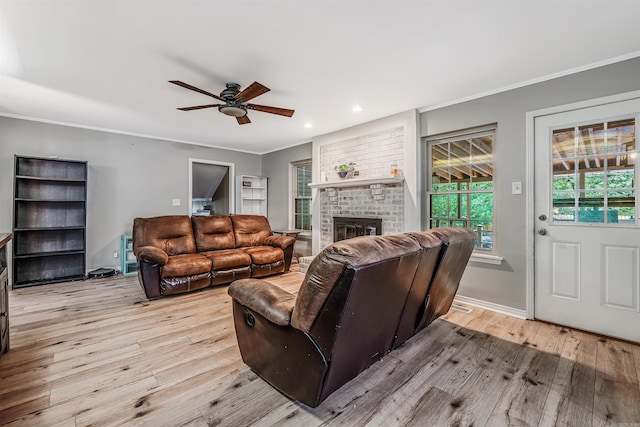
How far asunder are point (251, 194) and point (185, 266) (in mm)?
3117

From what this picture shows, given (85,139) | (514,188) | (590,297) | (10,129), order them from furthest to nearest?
(85,139)
(10,129)
(514,188)
(590,297)

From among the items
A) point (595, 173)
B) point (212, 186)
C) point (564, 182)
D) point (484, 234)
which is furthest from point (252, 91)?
point (212, 186)

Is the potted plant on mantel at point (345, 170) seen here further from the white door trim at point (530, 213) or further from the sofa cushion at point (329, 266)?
the sofa cushion at point (329, 266)

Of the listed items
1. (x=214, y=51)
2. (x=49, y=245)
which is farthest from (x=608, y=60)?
(x=49, y=245)

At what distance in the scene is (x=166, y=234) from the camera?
4.11 metres

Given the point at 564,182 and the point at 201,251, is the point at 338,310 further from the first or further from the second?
the point at 201,251

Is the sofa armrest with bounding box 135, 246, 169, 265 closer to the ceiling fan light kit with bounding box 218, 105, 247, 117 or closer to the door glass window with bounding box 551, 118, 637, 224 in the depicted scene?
the ceiling fan light kit with bounding box 218, 105, 247, 117

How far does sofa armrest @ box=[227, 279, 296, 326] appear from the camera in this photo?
4.96ft

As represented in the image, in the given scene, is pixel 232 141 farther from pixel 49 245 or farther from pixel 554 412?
pixel 554 412

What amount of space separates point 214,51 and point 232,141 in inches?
129

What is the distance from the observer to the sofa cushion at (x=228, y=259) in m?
3.86

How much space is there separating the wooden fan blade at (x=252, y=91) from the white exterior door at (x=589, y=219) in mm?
2752

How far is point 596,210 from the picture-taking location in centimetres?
256

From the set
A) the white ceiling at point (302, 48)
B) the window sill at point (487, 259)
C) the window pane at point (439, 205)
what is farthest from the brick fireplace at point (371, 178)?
the window sill at point (487, 259)
